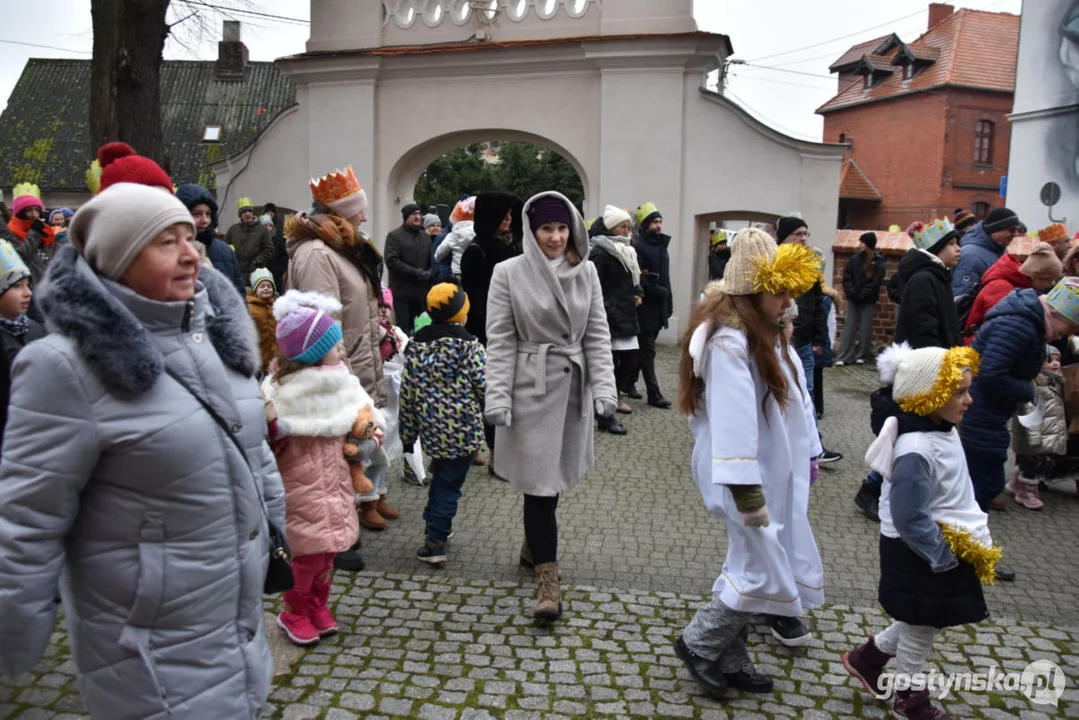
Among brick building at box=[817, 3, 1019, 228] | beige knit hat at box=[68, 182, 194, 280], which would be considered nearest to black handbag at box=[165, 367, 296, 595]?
beige knit hat at box=[68, 182, 194, 280]

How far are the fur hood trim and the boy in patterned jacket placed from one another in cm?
89

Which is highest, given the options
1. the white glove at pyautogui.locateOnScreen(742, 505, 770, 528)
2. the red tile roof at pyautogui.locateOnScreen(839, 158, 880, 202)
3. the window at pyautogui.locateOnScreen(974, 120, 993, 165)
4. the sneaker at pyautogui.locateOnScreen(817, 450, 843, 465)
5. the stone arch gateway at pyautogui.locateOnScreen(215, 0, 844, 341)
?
the window at pyautogui.locateOnScreen(974, 120, 993, 165)

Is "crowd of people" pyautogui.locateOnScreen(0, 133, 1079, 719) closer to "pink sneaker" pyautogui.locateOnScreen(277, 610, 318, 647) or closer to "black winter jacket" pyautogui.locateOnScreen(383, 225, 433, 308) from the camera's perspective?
"pink sneaker" pyautogui.locateOnScreen(277, 610, 318, 647)

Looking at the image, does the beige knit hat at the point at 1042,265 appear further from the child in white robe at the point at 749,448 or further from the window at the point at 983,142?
the window at the point at 983,142

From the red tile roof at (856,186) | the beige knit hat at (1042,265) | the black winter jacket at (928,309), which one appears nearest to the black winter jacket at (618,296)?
the black winter jacket at (928,309)

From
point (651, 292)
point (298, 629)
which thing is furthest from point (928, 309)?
point (298, 629)

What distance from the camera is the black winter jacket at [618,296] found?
27.3 ft

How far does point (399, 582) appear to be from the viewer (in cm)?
464

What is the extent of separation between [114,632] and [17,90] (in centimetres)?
3880

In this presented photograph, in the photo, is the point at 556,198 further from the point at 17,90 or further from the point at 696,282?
the point at 17,90

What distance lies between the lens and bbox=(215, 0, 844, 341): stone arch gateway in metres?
13.0

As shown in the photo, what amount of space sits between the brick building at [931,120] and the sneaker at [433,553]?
4067 cm

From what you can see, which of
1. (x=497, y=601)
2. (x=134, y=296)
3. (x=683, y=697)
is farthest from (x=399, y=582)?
(x=134, y=296)

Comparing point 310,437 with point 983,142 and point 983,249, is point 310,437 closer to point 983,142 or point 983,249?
point 983,249
